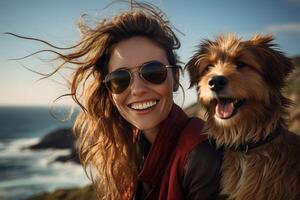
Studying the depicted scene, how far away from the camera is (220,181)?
4.54 m

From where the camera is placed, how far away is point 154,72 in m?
5.00

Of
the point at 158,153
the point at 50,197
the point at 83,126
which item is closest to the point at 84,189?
the point at 50,197

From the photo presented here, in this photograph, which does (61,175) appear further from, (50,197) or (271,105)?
(271,105)

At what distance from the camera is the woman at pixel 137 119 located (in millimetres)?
4363

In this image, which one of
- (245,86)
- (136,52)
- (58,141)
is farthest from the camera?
(58,141)

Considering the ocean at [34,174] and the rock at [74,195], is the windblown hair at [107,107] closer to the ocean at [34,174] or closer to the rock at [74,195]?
the rock at [74,195]

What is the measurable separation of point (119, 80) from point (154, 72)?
0.46 meters

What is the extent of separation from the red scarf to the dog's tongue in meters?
0.28

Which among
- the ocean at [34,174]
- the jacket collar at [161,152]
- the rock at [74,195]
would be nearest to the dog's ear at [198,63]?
the jacket collar at [161,152]

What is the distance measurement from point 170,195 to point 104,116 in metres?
1.97

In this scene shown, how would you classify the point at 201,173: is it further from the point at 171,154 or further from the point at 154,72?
the point at 154,72

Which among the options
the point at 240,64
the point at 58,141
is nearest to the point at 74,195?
the point at 240,64

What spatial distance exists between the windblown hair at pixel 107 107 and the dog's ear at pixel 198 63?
0.40m

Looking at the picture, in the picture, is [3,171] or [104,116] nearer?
[104,116]
